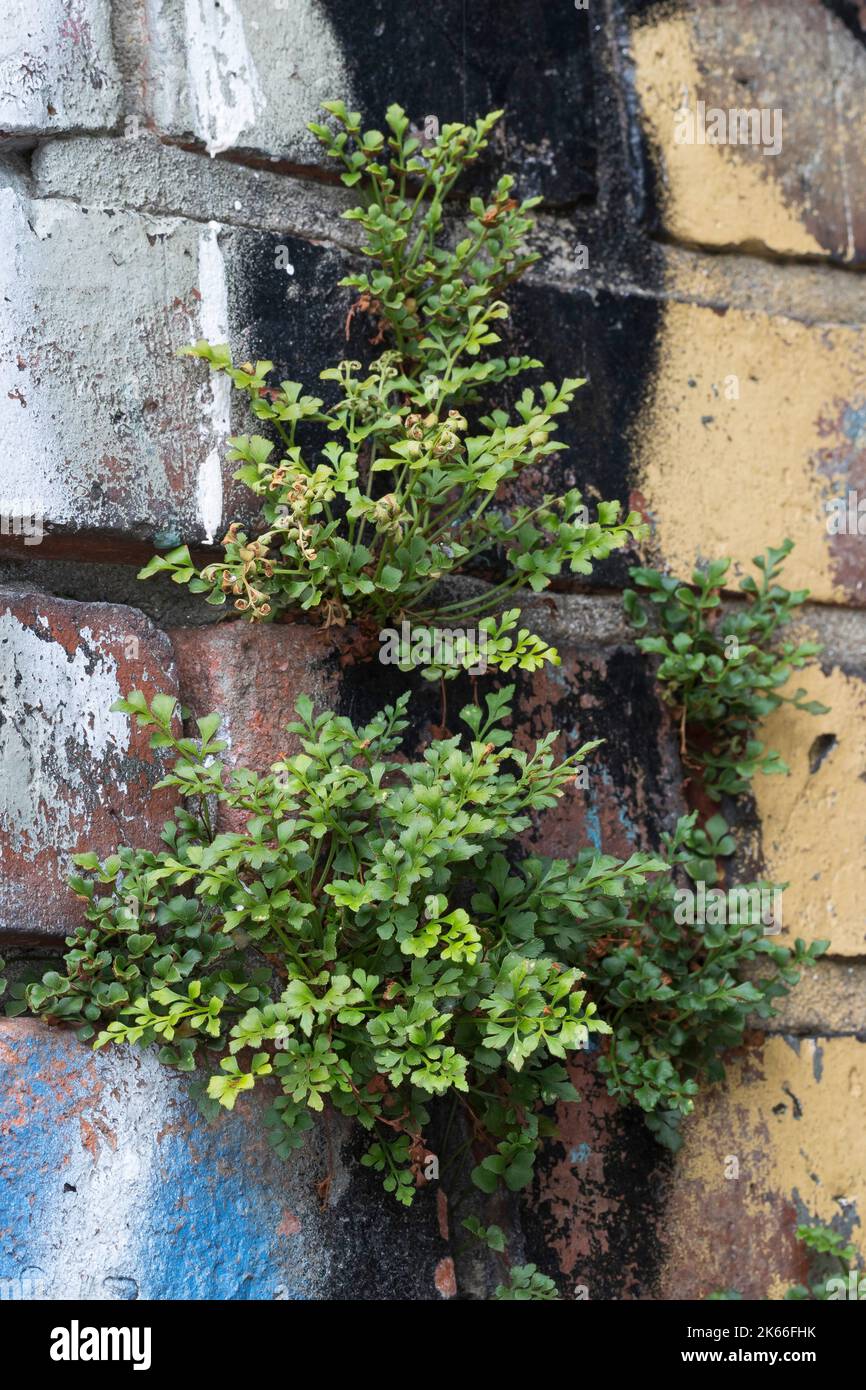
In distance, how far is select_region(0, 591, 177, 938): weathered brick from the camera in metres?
1.27

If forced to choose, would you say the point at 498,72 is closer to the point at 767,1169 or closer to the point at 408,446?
the point at 408,446

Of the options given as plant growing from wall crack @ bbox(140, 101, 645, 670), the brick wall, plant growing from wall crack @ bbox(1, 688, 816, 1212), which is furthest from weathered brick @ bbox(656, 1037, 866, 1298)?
plant growing from wall crack @ bbox(140, 101, 645, 670)

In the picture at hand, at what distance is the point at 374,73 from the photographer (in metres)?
1.55

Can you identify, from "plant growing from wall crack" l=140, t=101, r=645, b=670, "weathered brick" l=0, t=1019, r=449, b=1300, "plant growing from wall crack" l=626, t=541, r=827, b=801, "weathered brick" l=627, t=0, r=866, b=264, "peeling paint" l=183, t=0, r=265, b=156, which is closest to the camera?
"weathered brick" l=0, t=1019, r=449, b=1300

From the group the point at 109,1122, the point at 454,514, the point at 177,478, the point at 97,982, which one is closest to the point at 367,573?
the point at 454,514

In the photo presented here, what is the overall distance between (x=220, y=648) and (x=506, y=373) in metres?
0.44

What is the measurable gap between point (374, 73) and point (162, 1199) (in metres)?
1.24

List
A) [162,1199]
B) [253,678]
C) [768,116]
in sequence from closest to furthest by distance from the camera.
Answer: [162,1199]
[253,678]
[768,116]

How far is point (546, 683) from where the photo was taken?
153 centimetres

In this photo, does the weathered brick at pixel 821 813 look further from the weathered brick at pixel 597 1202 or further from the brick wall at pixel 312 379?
the weathered brick at pixel 597 1202

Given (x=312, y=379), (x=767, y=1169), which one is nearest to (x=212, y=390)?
(x=312, y=379)

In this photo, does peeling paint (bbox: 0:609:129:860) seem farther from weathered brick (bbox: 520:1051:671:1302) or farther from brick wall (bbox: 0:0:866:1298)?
weathered brick (bbox: 520:1051:671:1302)

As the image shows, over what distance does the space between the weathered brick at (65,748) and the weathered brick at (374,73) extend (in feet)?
1.83

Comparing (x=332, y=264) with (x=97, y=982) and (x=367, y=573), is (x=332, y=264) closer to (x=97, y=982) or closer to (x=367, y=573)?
(x=367, y=573)
